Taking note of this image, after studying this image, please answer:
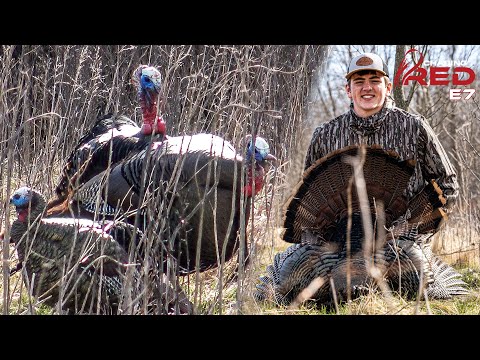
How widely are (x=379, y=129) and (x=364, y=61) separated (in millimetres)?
357

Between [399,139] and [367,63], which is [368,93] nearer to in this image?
[367,63]

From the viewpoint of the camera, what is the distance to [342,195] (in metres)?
3.05

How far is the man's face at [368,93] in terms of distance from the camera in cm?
341

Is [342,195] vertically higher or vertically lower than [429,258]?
higher

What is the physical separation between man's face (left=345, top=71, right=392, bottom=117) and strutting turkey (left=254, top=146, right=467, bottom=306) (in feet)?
1.70

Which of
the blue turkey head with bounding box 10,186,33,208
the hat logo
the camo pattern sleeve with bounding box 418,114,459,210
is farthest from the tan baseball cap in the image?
the blue turkey head with bounding box 10,186,33,208

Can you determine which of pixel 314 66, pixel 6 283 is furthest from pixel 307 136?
pixel 6 283

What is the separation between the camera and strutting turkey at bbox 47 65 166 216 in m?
3.53

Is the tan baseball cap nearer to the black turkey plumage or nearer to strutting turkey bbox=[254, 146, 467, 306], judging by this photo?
strutting turkey bbox=[254, 146, 467, 306]

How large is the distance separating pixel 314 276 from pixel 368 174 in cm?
54

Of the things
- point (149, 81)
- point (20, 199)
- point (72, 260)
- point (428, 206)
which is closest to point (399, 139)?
point (428, 206)

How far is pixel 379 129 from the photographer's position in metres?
3.45

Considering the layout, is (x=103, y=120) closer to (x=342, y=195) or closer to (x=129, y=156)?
(x=129, y=156)

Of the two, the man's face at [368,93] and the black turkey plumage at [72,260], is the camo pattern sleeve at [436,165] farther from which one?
the black turkey plumage at [72,260]
